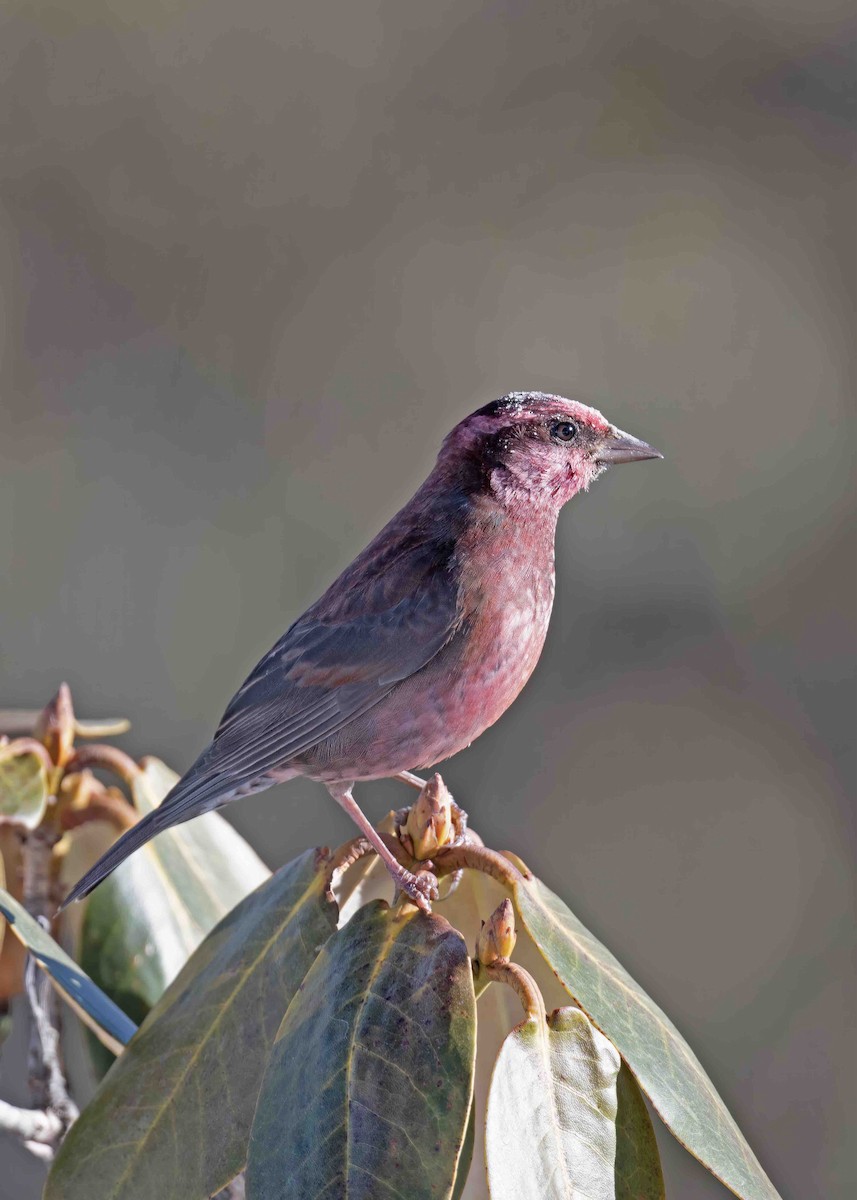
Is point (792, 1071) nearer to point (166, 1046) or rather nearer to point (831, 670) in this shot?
point (831, 670)

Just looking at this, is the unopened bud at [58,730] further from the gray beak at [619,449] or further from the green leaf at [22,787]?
the gray beak at [619,449]

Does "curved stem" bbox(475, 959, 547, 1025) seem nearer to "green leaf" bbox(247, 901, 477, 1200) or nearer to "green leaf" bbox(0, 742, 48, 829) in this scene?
"green leaf" bbox(247, 901, 477, 1200)

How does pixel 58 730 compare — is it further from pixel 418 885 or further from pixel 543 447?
pixel 543 447

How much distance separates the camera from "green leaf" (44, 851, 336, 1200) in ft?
5.70

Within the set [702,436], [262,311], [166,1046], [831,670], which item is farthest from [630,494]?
[166,1046]

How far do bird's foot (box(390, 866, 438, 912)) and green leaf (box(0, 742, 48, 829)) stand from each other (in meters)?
0.64

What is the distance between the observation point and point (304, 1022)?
1630mm

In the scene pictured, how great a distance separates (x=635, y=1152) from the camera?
5.25 feet

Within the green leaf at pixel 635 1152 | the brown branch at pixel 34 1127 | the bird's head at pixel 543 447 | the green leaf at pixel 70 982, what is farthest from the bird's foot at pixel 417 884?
the bird's head at pixel 543 447

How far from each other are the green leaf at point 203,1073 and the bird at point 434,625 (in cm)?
55

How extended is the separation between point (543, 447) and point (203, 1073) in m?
Result: 1.28

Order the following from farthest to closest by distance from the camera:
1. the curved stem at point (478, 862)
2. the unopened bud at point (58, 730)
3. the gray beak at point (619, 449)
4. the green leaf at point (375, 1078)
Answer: the gray beak at point (619, 449), the unopened bud at point (58, 730), the curved stem at point (478, 862), the green leaf at point (375, 1078)

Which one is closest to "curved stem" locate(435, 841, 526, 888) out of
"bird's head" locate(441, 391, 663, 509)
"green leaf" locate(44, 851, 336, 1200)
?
"green leaf" locate(44, 851, 336, 1200)

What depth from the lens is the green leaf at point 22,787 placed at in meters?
2.11
